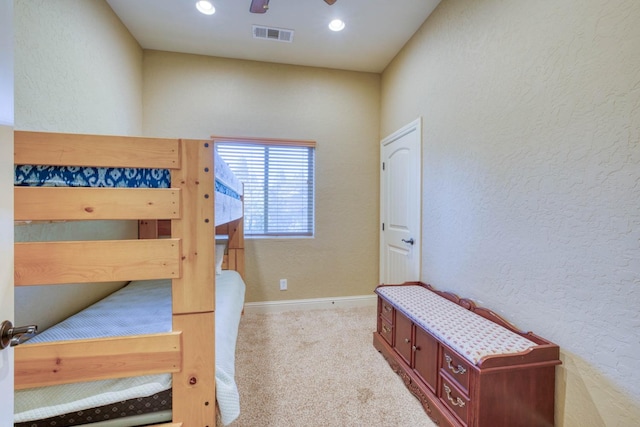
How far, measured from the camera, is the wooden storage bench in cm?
123

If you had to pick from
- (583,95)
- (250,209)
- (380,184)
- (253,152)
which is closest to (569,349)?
(583,95)

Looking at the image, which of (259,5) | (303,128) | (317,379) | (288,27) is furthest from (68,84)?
(317,379)

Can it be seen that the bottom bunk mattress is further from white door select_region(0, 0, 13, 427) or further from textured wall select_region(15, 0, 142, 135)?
textured wall select_region(15, 0, 142, 135)

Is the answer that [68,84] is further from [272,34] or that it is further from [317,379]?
[317,379]

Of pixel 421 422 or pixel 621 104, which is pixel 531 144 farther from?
pixel 421 422

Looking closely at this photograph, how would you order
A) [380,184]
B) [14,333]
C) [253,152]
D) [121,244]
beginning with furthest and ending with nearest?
1. [380,184]
2. [253,152]
3. [121,244]
4. [14,333]

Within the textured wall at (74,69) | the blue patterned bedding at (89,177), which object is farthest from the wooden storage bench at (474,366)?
the textured wall at (74,69)

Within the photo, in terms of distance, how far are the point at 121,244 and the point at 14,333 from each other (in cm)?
36

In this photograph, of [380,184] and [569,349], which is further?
[380,184]

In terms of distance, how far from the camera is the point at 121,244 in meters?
0.94

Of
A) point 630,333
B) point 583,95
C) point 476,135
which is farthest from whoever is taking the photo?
point 476,135

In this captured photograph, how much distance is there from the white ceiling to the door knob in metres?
2.45

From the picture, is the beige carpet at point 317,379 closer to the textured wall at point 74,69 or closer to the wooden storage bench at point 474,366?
the wooden storage bench at point 474,366

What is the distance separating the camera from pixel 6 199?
0.64 metres
